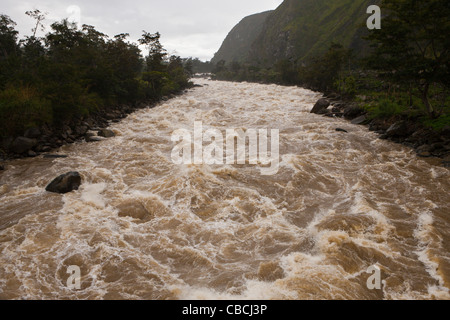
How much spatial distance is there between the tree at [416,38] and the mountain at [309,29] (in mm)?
60719

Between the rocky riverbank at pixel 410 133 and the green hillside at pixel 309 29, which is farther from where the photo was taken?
the green hillside at pixel 309 29

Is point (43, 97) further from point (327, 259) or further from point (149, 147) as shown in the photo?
point (327, 259)

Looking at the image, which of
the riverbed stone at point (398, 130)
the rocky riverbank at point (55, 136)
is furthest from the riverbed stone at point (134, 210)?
the riverbed stone at point (398, 130)

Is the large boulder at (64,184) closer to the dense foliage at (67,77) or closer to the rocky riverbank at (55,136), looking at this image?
the rocky riverbank at (55,136)

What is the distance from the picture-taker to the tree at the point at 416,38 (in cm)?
1344

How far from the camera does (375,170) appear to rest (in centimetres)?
1131

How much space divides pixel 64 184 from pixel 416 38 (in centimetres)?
1846

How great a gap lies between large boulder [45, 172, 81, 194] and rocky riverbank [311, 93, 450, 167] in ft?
48.7

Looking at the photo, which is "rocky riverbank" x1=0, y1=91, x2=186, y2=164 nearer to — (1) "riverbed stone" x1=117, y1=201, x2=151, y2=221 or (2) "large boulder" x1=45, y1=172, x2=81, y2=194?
(2) "large boulder" x1=45, y1=172, x2=81, y2=194

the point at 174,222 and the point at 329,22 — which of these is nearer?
the point at 174,222

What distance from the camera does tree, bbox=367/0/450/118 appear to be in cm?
1344

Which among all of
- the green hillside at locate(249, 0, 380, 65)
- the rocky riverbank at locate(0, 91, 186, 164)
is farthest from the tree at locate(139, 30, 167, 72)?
the green hillside at locate(249, 0, 380, 65)

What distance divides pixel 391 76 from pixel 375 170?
7668 millimetres
